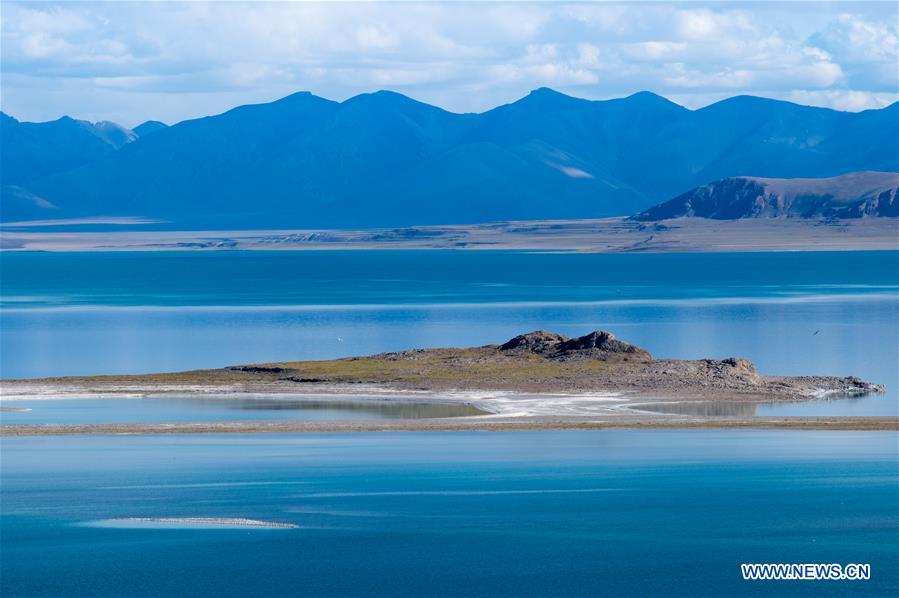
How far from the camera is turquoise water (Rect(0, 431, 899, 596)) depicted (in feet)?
100

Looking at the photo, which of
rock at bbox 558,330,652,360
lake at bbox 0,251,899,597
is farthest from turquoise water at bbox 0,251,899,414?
rock at bbox 558,330,652,360

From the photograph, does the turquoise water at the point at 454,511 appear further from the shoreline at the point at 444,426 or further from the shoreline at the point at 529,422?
the shoreline at the point at 529,422

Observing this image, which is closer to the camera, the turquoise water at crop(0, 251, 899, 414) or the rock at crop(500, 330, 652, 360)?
the rock at crop(500, 330, 652, 360)

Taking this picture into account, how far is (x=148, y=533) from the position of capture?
112 feet

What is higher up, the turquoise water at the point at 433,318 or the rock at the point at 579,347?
the rock at the point at 579,347

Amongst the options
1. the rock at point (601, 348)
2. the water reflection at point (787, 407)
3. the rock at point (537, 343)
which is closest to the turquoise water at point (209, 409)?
the water reflection at point (787, 407)

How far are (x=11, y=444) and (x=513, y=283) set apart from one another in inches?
4780

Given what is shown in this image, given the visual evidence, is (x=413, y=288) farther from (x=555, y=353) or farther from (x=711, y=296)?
(x=555, y=353)

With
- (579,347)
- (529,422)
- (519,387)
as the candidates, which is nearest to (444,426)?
(529,422)

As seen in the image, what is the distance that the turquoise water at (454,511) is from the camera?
100 ft

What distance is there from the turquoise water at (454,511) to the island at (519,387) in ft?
6.26

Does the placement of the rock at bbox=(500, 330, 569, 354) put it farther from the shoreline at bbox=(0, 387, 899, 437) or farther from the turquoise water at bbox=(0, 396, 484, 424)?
the turquoise water at bbox=(0, 396, 484, 424)

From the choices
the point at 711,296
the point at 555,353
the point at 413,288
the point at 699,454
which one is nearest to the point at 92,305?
the point at 413,288

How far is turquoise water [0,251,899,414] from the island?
4905mm
